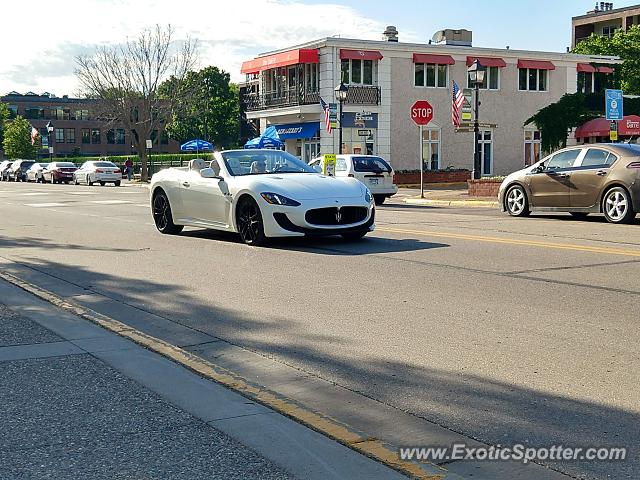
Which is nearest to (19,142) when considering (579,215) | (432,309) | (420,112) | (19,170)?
(19,170)

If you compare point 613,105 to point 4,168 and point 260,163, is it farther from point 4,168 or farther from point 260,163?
point 4,168

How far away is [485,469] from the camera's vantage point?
3.97m

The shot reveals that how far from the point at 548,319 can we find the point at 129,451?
13.5 ft

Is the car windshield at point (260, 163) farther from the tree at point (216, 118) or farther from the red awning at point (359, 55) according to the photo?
the tree at point (216, 118)

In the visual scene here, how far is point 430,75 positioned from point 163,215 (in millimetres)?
37283

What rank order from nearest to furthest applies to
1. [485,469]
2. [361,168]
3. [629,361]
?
[485,469] < [629,361] < [361,168]

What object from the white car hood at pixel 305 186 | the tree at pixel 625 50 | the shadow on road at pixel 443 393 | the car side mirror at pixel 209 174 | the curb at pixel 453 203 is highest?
the tree at pixel 625 50

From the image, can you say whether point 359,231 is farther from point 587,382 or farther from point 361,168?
point 361,168

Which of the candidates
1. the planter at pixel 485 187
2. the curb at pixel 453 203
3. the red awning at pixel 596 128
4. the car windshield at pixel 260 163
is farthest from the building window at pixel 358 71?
the car windshield at pixel 260 163

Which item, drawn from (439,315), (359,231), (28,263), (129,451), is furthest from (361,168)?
(129,451)

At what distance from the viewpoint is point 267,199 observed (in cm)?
1241

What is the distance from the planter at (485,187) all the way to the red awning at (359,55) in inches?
772

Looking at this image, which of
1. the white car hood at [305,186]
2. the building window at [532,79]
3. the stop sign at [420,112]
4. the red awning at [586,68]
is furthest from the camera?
the red awning at [586,68]

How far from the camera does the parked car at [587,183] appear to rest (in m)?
16.5
